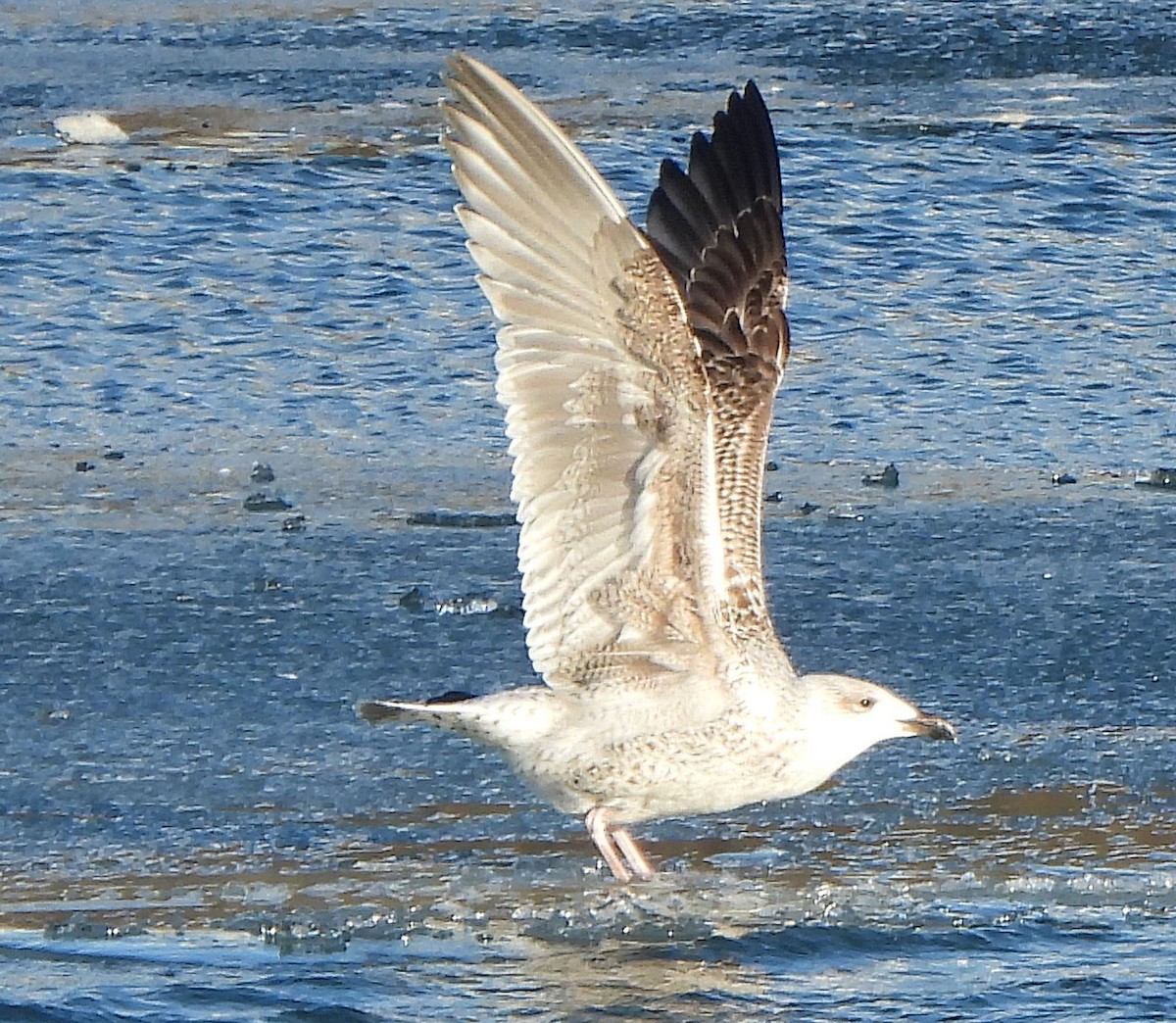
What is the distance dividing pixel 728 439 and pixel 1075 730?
1.06 m

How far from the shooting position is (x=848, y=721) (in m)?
5.20

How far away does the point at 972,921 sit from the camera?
4.70 meters

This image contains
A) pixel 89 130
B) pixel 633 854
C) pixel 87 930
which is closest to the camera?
pixel 87 930

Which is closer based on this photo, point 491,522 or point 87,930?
point 87,930

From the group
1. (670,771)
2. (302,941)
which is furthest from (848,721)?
(302,941)

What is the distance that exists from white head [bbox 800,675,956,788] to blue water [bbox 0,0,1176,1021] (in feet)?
0.51

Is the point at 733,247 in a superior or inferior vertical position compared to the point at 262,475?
superior

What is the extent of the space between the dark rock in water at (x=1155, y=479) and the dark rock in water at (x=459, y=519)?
1.72 meters

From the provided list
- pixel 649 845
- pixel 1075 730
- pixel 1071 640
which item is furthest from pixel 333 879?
pixel 1071 640

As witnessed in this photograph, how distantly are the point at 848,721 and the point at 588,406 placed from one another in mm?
829

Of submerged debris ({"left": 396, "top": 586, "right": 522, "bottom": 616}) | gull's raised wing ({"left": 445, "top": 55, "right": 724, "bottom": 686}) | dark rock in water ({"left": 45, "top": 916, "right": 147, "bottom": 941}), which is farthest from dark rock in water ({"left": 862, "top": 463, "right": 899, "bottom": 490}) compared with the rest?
dark rock in water ({"left": 45, "top": 916, "right": 147, "bottom": 941})

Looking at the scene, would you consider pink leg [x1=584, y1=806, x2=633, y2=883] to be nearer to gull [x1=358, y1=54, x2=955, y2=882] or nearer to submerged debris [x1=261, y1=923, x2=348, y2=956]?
gull [x1=358, y1=54, x2=955, y2=882]

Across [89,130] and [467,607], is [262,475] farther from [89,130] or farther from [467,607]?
[89,130]

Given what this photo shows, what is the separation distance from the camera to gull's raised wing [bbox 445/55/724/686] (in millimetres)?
5141
